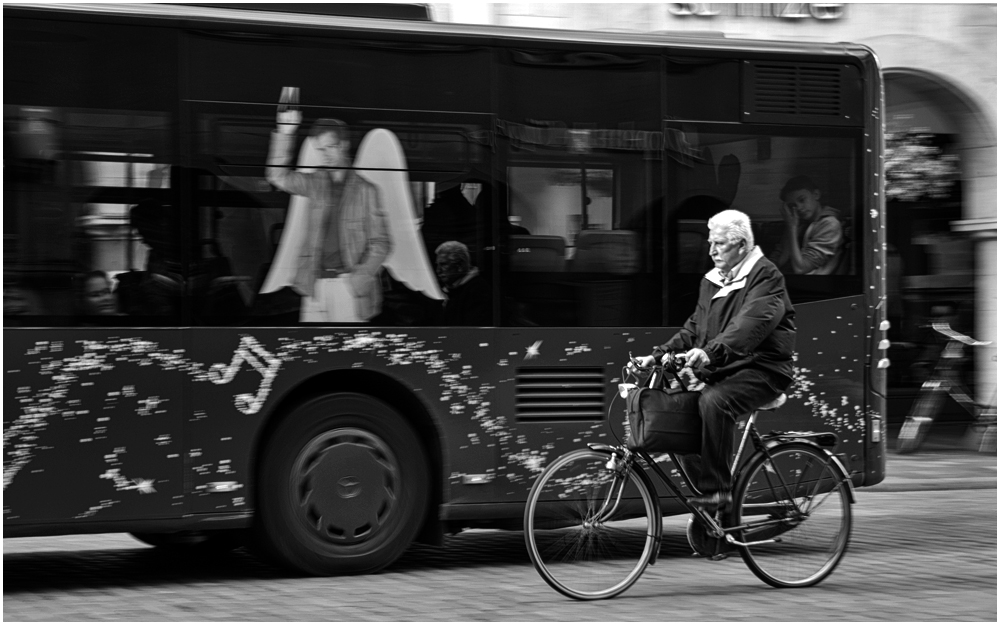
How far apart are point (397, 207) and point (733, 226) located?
1786mm

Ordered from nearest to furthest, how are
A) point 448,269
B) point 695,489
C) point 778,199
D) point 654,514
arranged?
point 654,514 → point 695,489 → point 448,269 → point 778,199

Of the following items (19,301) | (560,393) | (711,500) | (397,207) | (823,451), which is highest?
(397,207)

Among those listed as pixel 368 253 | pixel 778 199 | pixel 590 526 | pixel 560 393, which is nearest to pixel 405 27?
pixel 368 253

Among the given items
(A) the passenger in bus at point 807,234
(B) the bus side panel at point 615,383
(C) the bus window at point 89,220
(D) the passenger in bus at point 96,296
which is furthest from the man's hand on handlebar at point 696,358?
(D) the passenger in bus at point 96,296

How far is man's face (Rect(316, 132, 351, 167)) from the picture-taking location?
7.08 metres

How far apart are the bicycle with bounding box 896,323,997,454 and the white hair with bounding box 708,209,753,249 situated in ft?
29.3

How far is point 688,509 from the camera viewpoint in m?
6.56

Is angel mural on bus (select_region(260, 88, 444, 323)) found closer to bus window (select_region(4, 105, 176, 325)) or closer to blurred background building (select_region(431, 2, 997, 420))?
bus window (select_region(4, 105, 176, 325))

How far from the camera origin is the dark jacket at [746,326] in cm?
622

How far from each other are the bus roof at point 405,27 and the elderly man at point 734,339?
1.64 meters

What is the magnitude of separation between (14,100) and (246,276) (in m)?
1.35

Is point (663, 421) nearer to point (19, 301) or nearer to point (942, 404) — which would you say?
point (19, 301)

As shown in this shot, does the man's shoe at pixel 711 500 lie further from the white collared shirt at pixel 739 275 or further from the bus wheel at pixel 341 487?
the bus wheel at pixel 341 487

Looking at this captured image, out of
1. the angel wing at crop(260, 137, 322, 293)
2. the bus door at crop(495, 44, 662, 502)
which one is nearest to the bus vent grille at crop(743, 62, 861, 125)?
the bus door at crop(495, 44, 662, 502)
